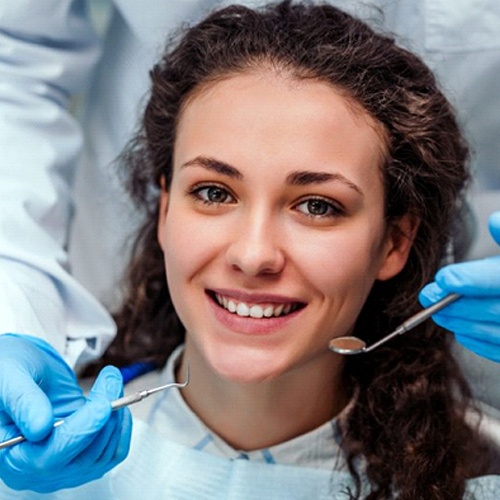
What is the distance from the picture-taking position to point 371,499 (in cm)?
169

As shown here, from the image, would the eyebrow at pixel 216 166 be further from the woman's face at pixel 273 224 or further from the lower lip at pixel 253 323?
the lower lip at pixel 253 323

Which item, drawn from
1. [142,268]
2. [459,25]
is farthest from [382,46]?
[142,268]

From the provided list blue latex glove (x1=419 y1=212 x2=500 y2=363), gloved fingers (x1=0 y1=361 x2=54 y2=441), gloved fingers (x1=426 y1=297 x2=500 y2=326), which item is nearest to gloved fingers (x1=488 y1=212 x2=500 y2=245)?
blue latex glove (x1=419 y1=212 x2=500 y2=363)

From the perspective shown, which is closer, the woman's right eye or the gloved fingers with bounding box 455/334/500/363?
the gloved fingers with bounding box 455/334/500/363

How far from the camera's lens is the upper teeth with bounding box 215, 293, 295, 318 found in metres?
1.61

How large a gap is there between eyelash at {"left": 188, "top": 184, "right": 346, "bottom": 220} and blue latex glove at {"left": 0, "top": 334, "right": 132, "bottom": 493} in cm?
34

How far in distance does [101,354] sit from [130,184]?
36 centimetres

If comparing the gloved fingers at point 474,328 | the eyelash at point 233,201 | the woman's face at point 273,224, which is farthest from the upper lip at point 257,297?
the gloved fingers at point 474,328

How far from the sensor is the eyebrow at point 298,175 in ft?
5.22

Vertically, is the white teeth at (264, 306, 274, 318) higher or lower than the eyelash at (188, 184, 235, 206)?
lower

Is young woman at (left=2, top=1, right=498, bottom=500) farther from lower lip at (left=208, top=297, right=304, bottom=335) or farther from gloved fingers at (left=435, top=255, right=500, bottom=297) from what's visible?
gloved fingers at (left=435, top=255, right=500, bottom=297)

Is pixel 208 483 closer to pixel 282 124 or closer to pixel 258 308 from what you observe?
pixel 258 308

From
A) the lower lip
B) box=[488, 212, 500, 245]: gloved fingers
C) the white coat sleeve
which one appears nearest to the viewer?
box=[488, 212, 500, 245]: gloved fingers

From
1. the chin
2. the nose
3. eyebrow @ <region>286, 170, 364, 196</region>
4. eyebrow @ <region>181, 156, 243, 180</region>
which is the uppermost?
eyebrow @ <region>286, 170, 364, 196</region>
